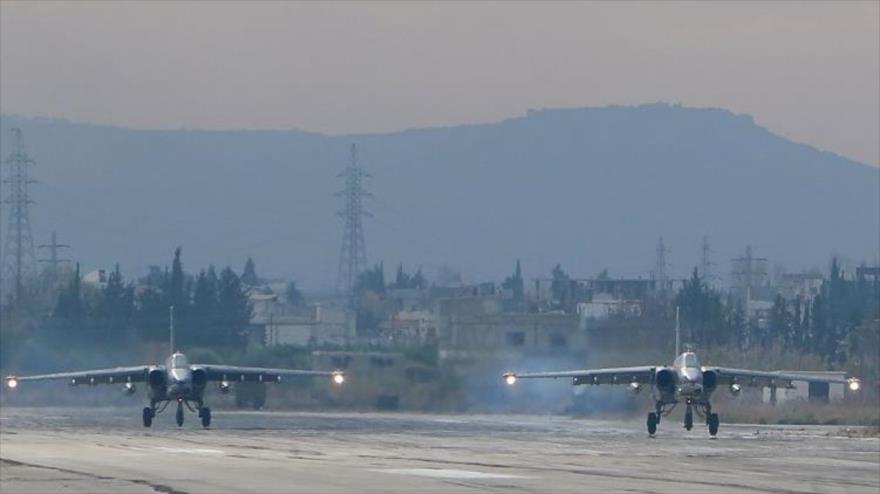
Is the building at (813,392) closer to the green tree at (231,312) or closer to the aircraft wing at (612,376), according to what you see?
the aircraft wing at (612,376)

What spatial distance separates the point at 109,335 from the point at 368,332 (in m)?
55.5

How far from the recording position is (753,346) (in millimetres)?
106250

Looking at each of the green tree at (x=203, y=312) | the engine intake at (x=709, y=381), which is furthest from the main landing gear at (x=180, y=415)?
the green tree at (x=203, y=312)

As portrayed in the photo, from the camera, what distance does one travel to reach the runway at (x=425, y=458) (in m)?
34.7

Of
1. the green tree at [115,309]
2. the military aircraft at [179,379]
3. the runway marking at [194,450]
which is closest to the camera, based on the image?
the runway marking at [194,450]

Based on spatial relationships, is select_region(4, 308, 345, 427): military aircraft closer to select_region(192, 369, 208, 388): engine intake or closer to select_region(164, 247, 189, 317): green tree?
select_region(192, 369, 208, 388): engine intake

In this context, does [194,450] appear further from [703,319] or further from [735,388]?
[703,319]

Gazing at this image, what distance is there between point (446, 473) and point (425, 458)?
5.55 metres

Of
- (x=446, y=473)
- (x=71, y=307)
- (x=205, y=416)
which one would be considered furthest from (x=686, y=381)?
(x=71, y=307)

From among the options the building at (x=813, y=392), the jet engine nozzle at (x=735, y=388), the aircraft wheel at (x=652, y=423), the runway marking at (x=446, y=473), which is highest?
the jet engine nozzle at (x=735, y=388)

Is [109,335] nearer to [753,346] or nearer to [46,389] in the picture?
[46,389]

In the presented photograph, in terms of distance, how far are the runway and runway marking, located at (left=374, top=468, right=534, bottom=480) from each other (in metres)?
0.04

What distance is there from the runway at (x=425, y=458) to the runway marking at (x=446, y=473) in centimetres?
4

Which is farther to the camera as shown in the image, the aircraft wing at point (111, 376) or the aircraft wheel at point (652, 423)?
the aircraft wing at point (111, 376)
